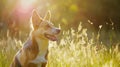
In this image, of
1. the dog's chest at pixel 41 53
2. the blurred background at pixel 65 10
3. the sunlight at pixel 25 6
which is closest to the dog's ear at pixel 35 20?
the dog's chest at pixel 41 53

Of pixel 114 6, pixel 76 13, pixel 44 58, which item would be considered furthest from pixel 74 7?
pixel 44 58

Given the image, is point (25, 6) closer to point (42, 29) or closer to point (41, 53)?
point (41, 53)

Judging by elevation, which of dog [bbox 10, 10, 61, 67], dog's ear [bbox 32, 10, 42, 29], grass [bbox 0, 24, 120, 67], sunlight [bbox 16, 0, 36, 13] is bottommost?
grass [bbox 0, 24, 120, 67]

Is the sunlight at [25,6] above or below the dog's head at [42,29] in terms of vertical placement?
Result: above

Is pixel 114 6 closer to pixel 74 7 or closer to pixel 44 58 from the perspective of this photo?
pixel 74 7

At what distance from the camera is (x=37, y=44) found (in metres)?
6.68

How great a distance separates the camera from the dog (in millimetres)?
6602

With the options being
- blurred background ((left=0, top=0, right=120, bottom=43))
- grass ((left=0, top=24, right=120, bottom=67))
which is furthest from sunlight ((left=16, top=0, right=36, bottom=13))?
grass ((left=0, top=24, right=120, bottom=67))

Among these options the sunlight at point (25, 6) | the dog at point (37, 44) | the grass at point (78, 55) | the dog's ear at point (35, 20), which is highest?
the sunlight at point (25, 6)

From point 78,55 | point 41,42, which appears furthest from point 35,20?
point 78,55

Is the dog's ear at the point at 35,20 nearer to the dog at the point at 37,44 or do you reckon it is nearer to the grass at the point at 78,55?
the dog at the point at 37,44

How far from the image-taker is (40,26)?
6.66 m

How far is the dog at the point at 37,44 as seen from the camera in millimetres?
6602

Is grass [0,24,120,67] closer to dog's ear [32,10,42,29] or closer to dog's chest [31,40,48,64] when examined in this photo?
dog's chest [31,40,48,64]
